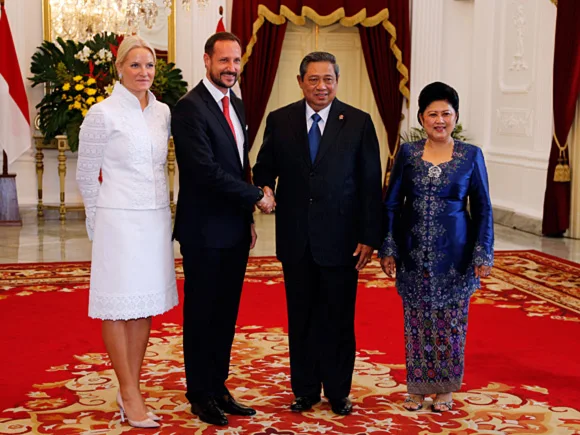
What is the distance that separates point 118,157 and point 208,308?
81cm

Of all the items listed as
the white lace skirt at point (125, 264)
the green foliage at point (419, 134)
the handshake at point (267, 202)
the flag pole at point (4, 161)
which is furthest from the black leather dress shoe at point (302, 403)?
the green foliage at point (419, 134)

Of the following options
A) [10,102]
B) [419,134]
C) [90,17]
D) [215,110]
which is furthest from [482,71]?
[215,110]

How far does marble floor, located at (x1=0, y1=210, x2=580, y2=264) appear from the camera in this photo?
8.84 metres

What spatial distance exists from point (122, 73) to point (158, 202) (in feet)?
1.96

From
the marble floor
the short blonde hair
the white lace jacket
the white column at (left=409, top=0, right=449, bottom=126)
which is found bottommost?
the marble floor

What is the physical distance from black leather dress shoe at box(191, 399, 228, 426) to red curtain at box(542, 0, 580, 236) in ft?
22.5

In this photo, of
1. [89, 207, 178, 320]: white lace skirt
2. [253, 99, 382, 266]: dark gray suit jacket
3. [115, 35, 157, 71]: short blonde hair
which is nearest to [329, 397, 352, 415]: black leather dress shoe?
[253, 99, 382, 266]: dark gray suit jacket

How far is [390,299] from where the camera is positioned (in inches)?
272

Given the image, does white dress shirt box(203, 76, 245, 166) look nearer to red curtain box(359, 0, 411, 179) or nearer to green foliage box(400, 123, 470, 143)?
green foliage box(400, 123, 470, 143)

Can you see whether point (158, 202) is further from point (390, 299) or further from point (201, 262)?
point (390, 299)

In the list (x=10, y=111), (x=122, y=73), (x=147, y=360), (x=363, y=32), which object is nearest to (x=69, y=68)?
(x=10, y=111)

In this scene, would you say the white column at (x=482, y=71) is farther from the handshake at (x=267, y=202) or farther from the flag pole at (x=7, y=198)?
the handshake at (x=267, y=202)

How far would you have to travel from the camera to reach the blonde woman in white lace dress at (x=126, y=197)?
13.0 feet

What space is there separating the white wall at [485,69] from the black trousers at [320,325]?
22.6ft
